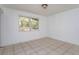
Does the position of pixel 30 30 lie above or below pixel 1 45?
above

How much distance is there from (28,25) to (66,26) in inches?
100

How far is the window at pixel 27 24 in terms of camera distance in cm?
533

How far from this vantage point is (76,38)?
468 centimetres

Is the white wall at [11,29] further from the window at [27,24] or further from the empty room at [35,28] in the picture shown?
the window at [27,24]

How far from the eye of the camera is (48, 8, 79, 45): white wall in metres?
4.72

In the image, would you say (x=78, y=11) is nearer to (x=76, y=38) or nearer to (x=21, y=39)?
(x=76, y=38)

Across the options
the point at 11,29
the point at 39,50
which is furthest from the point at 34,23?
the point at 39,50

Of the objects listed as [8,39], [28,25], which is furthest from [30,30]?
[8,39]

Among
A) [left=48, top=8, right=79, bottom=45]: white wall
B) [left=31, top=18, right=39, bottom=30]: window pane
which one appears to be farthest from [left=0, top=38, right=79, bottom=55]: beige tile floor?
[left=31, top=18, right=39, bottom=30]: window pane

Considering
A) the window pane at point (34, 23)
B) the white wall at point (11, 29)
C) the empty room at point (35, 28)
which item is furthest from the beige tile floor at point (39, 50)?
the window pane at point (34, 23)

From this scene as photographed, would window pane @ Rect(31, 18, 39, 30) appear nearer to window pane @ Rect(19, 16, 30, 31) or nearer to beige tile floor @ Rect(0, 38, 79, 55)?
window pane @ Rect(19, 16, 30, 31)

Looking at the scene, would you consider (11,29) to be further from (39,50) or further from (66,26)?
(66,26)

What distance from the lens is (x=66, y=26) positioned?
5.44 meters

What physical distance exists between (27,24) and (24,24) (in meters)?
0.26
